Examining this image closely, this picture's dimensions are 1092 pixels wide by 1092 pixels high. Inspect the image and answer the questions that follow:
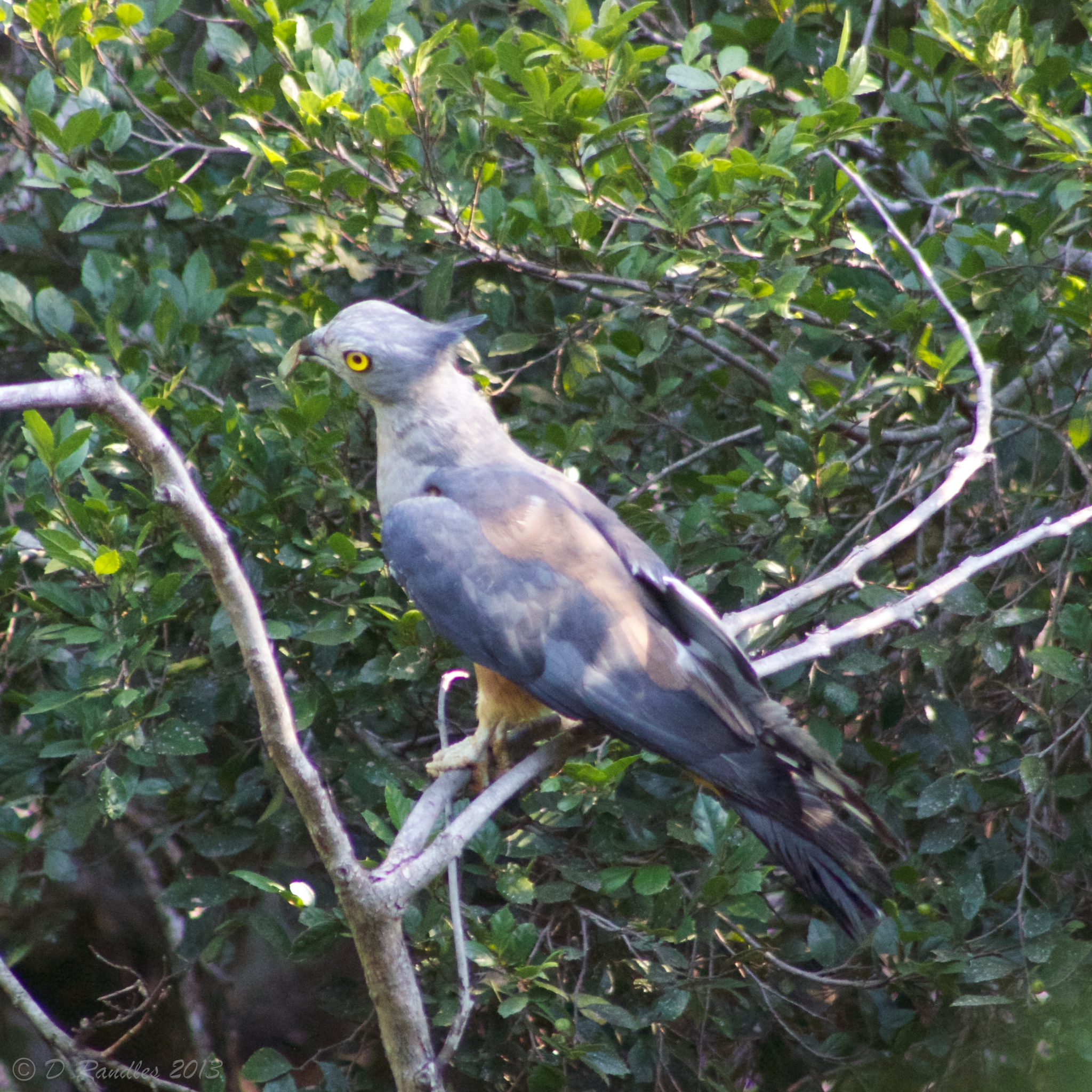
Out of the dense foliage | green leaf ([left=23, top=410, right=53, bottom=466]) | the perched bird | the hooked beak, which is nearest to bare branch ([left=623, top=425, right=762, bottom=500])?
the dense foliage

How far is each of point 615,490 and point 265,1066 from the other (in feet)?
7.56

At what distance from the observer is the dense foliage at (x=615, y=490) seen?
3.13 meters

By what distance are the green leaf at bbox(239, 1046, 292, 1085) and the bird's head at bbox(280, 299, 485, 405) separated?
6.68ft

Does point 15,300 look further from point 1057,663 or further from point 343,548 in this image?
point 1057,663

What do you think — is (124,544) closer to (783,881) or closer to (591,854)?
(591,854)

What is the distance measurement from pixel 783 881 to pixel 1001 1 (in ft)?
9.68

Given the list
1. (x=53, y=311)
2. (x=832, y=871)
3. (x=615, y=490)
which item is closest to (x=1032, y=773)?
(x=832, y=871)

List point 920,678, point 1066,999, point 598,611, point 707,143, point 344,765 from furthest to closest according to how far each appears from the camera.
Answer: point 920,678, point 344,765, point 707,143, point 598,611, point 1066,999

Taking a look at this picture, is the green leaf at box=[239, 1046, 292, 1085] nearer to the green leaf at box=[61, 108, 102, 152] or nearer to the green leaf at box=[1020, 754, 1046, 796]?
the green leaf at box=[1020, 754, 1046, 796]

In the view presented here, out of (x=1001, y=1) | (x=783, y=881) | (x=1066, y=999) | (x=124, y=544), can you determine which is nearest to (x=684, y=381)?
(x=1001, y=1)

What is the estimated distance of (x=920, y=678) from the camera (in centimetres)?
391

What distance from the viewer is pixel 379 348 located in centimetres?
344

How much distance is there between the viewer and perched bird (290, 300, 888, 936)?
2840 millimetres

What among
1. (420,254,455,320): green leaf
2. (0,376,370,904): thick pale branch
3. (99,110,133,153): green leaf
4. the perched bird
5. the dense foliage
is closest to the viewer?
(0,376,370,904): thick pale branch
